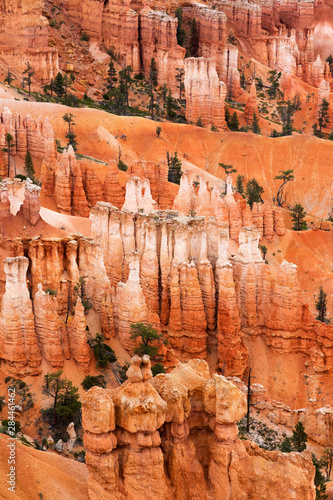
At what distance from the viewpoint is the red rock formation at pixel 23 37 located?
124500mm

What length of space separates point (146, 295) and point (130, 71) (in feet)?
240

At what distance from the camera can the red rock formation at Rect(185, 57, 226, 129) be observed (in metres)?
133

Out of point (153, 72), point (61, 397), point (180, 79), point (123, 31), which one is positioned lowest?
point (61, 397)

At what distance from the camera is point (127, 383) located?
4569 centimetres

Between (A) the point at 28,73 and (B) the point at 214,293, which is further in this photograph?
(A) the point at 28,73

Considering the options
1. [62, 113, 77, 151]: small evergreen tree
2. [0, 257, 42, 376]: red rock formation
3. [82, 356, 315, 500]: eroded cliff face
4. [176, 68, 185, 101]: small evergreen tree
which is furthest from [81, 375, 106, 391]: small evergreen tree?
[176, 68, 185, 101]: small evergreen tree

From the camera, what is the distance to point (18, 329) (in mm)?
60688

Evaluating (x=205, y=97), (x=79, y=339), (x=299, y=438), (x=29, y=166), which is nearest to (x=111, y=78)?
(x=205, y=97)

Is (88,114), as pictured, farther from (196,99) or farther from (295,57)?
(295,57)

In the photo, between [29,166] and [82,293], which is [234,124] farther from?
[82,293]

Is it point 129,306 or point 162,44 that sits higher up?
point 162,44

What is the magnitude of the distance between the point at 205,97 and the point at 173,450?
92.4 meters

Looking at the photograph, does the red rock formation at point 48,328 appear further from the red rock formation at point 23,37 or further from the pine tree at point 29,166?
the red rock formation at point 23,37

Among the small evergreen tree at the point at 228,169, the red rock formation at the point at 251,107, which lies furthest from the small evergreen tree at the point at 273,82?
the small evergreen tree at the point at 228,169
